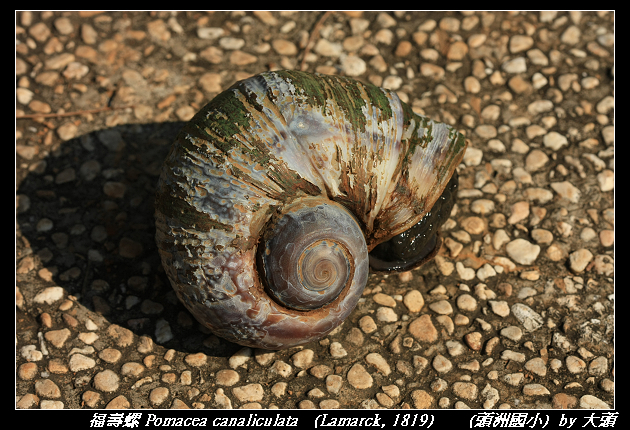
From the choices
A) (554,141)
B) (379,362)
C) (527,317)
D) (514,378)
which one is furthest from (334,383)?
(554,141)

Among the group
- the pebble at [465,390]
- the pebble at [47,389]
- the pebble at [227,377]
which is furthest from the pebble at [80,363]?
the pebble at [465,390]

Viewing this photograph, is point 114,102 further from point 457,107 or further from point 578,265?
point 578,265

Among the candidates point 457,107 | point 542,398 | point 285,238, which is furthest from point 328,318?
point 457,107

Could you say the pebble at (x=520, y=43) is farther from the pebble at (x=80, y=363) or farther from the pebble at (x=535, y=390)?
the pebble at (x=80, y=363)

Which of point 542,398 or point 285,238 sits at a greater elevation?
point 285,238

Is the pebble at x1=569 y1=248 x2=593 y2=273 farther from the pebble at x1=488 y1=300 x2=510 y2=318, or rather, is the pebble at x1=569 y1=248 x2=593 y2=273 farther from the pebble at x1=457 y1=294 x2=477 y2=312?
the pebble at x1=457 y1=294 x2=477 y2=312

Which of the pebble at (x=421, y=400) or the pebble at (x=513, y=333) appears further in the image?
the pebble at (x=513, y=333)
